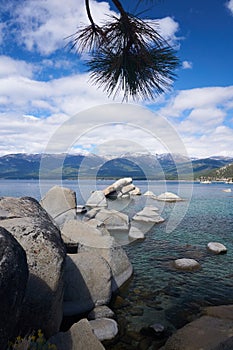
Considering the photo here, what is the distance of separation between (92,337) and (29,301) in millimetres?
1858

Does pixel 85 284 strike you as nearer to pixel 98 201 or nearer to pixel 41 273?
pixel 41 273

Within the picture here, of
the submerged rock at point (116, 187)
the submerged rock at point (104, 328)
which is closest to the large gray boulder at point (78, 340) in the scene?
the submerged rock at point (104, 328)

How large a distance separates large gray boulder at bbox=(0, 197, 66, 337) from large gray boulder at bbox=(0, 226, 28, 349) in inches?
82.0

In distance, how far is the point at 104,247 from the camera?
41.8 ft

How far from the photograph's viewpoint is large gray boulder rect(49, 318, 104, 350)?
680cm

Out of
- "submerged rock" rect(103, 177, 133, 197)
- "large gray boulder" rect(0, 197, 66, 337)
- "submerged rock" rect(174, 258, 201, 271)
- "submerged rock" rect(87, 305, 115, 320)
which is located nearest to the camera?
"large gray boulder" rect(0, 197, 66, 337)

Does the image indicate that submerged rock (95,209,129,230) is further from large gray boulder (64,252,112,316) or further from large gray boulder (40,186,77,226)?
large gray boulder (64,252,112,316)

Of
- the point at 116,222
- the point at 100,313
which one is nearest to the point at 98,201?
the point at 116,222

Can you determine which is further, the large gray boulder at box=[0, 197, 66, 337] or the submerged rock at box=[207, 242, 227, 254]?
the submerged rock at box=[207, 242, 227, 254]

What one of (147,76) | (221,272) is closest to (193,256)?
(221,272)

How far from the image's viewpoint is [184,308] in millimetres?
10008

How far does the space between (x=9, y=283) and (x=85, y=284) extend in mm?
5730

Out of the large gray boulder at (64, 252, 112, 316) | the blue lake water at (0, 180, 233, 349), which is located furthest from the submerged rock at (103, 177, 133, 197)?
the large gray boulder at (64, 252, 112, 316)

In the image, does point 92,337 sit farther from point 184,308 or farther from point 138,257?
point 138,257
